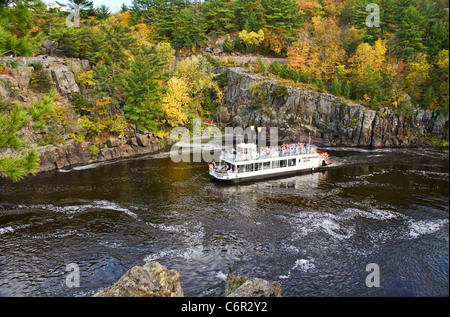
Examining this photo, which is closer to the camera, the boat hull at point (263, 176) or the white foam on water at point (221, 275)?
the white foam on water at point (221, 275)

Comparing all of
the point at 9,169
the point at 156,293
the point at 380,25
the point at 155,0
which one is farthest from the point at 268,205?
the point at 155,0

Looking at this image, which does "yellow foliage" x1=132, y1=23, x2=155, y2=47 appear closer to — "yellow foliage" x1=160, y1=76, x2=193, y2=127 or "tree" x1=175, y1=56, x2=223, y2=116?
"tree" x1=175, y1=56, x2=223, y2=116

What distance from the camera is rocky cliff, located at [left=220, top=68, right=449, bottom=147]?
6375 cm

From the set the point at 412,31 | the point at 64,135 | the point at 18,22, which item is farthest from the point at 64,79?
the point at 412,31

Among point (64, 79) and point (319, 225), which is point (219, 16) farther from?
point (319, 225)

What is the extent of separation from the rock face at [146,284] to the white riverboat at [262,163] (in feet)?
83.4

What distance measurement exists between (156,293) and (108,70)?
2307 inches

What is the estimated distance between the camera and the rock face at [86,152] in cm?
A: 4962

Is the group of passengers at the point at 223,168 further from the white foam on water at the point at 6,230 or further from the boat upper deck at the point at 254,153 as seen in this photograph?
the white foam on water at the point at 6,230

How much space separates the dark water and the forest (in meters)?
18.5

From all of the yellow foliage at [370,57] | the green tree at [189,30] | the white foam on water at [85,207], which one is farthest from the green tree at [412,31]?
the white foam on water at [85,207]

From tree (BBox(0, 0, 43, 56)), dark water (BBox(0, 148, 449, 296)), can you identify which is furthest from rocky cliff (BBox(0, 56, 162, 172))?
tree (BBox(0, 0, 43, 56))

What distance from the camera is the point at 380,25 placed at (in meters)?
82.4

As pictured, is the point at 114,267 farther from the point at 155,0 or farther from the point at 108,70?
the point at 155,0
